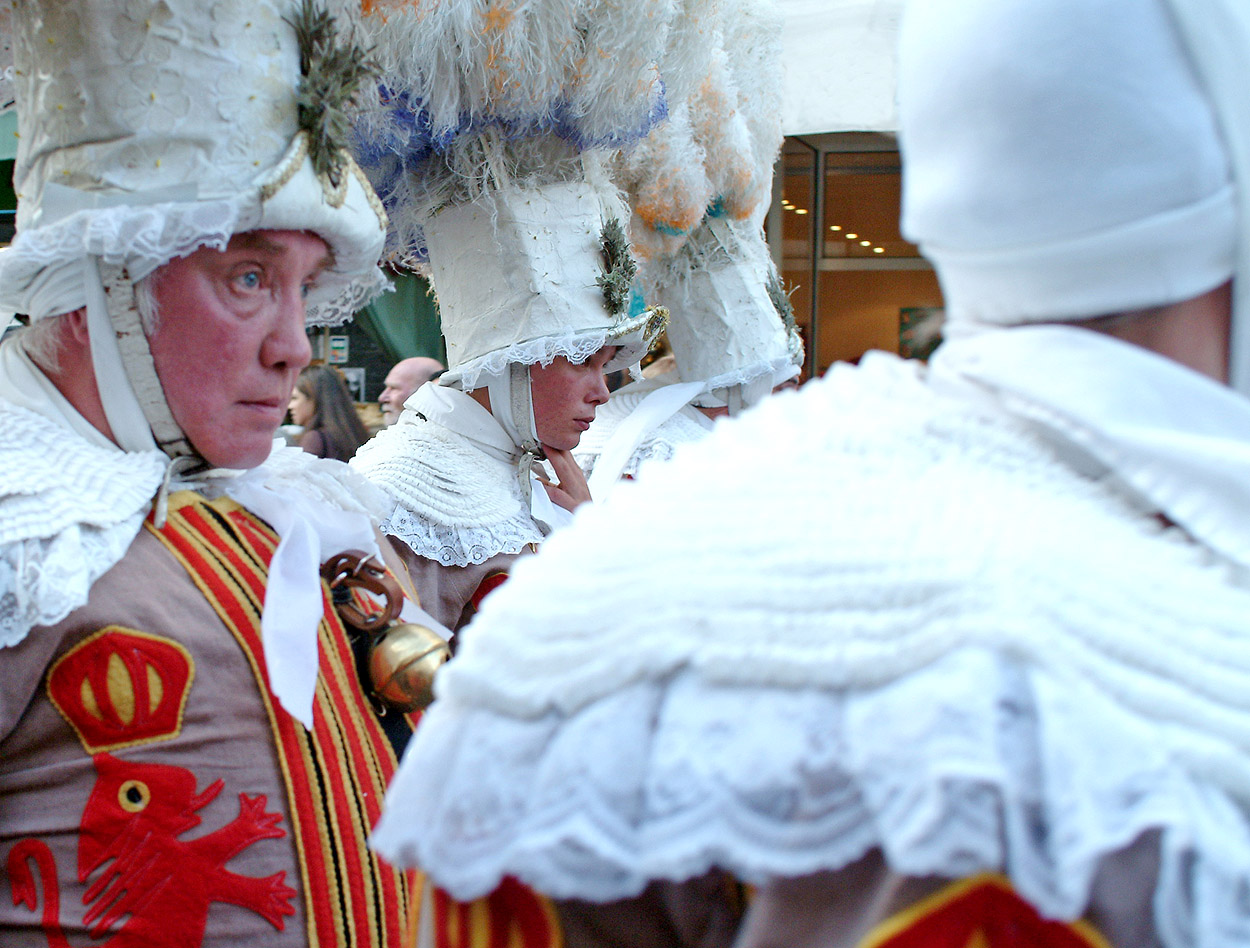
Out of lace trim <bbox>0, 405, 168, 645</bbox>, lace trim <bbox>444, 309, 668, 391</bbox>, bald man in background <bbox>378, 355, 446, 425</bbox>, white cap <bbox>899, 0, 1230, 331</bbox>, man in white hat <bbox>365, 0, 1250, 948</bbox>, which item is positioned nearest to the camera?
man in white hat <bbox>365, 0, 1250, 948</bbox>

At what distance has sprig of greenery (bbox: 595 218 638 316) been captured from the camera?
2.70 metres

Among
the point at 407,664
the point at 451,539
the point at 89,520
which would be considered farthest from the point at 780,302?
the point at 89,520

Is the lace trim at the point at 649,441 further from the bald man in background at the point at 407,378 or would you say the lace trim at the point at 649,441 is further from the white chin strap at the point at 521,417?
the bald man in background at the point at 407,378

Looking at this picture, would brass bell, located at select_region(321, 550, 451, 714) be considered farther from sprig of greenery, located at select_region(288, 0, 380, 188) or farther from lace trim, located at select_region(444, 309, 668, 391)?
lace trim, located at select_region(444, 309, 668, 391)

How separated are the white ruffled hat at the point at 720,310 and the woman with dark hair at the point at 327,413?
4.57 ft

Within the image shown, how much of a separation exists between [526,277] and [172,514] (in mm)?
1206

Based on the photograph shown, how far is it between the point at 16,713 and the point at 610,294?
5.62 ft

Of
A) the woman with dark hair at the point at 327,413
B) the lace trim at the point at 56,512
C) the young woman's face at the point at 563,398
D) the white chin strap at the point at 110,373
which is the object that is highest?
the white chin strap at the point at 110,373

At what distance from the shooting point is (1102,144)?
68 cm

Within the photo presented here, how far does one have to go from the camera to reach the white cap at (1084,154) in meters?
0.68

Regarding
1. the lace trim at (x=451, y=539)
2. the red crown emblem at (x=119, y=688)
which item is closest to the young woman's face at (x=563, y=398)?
the lace trim at (x=451, y=539)

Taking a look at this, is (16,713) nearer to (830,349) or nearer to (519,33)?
(519,33)

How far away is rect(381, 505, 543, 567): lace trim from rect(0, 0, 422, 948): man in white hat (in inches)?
24.1

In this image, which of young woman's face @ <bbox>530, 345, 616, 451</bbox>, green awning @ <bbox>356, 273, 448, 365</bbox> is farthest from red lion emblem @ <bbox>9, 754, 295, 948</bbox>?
green awning @ <bbox>356, 273, 448, 365</bbox>
